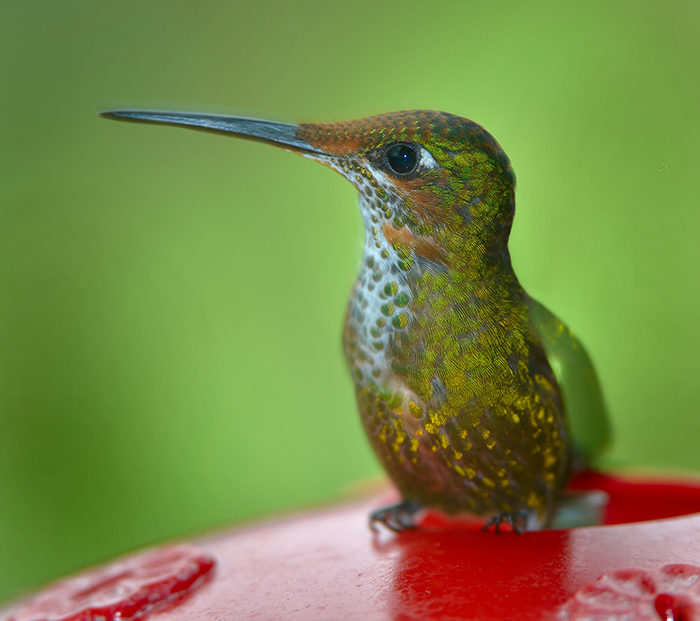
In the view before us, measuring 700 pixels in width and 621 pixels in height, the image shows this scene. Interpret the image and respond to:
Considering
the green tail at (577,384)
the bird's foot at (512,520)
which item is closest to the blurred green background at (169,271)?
the green tail at (577,384)

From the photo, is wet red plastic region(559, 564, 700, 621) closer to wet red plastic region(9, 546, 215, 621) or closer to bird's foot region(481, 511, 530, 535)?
bird's foot region(481, 511, 530, 535)

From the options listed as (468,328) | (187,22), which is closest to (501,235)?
(468,328)

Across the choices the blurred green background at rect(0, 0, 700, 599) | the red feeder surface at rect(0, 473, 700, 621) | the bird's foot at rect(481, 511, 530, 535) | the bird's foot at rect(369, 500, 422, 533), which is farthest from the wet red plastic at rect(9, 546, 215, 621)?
the blurred green background at rect(0, 0, 700, 599)

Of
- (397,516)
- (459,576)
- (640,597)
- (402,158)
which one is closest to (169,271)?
(397,516)

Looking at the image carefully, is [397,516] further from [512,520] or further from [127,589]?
[127,589]

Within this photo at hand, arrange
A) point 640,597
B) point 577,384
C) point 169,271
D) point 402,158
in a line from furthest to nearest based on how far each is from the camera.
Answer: point 169,271 → point 577,384 → point 402,158 → point 640,597

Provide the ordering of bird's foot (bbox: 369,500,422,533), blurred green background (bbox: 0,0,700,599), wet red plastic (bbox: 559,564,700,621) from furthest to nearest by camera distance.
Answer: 1. blurred green background (bbox: 0,0,700,599)
2. bird's foot (bbox: 369,500,422,533)
3. wet red plastic (bbox: 559,564,700,621)

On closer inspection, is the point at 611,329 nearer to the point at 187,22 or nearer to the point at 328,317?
the point at 328,317
